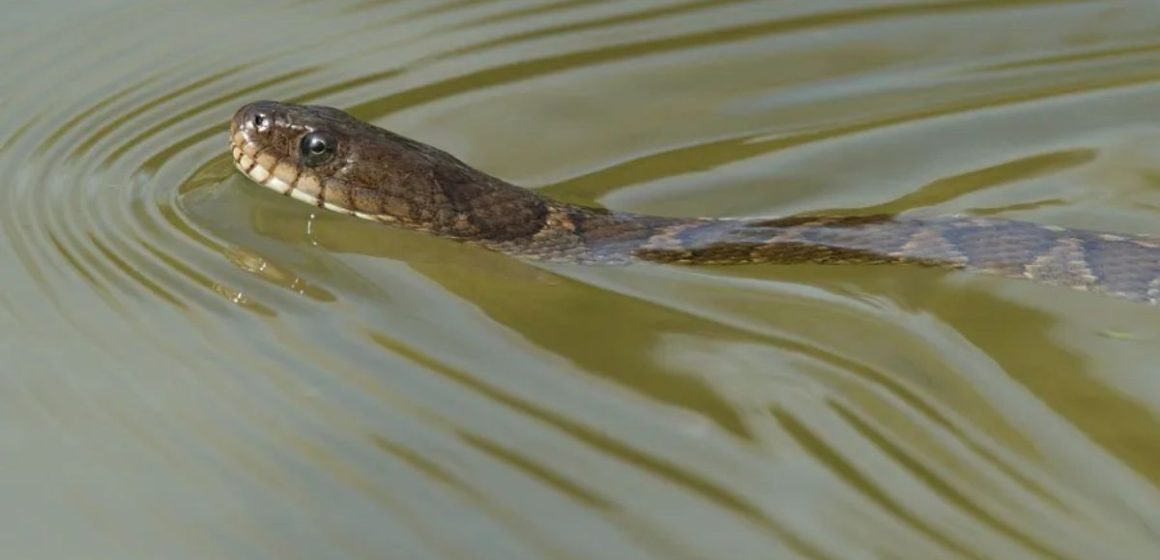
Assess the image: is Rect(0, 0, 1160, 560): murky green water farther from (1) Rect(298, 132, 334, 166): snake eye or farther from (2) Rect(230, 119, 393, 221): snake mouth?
(1) Rect(298, 132, 334, 166): snake eye

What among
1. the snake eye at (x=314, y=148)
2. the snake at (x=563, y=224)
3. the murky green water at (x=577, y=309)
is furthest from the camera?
the snake eye at (x=314, y=148)

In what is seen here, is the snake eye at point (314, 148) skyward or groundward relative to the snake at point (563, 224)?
skyward

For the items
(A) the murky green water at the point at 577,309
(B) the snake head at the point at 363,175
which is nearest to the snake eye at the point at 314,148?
(B) the snake head at the point at 363,175

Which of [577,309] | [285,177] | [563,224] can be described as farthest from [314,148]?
[577,309]

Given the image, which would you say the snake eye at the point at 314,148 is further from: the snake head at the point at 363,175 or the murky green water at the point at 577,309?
the murky green water at the point at 577,309

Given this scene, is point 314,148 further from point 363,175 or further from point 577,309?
point 577,309

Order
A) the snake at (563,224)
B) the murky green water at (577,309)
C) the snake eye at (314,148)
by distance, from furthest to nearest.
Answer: the snake eye at (314,148), the snake at (563,224), the murky green water at (577,309)

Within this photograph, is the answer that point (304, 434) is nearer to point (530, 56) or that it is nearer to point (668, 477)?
point (668, 477)

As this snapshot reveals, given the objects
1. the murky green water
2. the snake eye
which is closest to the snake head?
the snake eye
